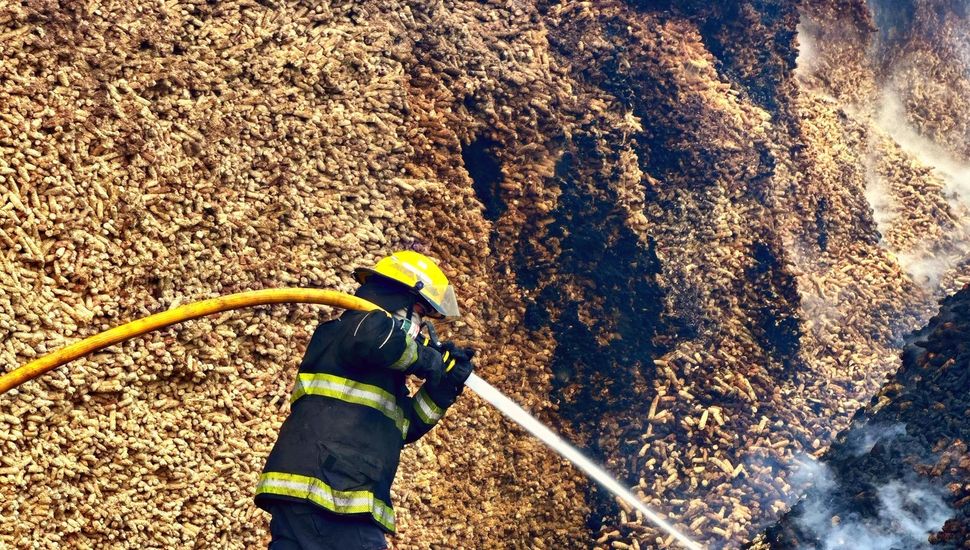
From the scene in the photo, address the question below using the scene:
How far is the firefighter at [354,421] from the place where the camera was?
566 centimetres

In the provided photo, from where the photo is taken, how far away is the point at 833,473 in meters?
8.69

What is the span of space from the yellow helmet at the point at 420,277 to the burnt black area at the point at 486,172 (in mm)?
3106

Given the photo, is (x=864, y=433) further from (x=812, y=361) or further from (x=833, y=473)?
(x=812, y=361)

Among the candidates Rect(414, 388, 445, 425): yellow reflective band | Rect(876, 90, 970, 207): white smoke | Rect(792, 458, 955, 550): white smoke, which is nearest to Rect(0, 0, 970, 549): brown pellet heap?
Rect(792, 458, 955, 550): white smoke

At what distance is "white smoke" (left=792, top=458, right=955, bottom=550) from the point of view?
7.06 metres

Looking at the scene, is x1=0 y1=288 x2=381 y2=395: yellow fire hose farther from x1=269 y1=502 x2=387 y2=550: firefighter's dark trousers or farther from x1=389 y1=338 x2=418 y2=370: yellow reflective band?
x1=269 y1=502 x2=387 y2=550: firefighter's dark trousers

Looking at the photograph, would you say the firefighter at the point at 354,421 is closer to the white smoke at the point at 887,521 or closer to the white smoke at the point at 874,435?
the white smoke at the point at 887,521

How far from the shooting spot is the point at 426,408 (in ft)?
20.4

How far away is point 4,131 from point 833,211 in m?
9.22

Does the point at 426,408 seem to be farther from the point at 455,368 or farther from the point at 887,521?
the point at 887,521

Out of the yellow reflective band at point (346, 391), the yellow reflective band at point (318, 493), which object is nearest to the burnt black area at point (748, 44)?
the yellow reflective band at point (346, 391)

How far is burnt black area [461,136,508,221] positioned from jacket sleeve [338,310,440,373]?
3.80m

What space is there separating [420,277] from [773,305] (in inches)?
217

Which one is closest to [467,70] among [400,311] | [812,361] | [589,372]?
[589,372]
